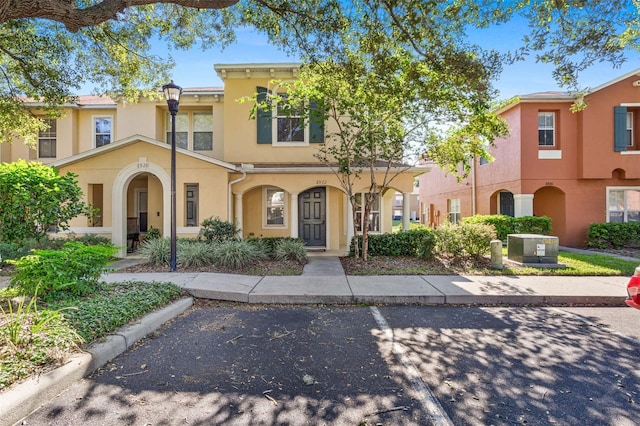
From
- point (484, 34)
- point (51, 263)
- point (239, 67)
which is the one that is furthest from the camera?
point (239, 67)

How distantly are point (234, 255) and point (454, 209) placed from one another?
633 inches

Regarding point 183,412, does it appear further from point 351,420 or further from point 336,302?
point 336,302

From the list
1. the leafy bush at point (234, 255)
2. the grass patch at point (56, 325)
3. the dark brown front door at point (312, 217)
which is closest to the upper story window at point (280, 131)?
the dark brown front door at point (312, 217)

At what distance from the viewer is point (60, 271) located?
449 centimetres

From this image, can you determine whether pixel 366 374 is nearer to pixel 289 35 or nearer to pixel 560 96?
pixel 289 35

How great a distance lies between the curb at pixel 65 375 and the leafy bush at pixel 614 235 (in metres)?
15.6

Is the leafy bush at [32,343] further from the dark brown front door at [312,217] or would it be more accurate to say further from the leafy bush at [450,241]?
the dark brown front door at [312,217]

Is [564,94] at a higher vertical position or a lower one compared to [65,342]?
higher

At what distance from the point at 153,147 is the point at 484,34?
387 inches

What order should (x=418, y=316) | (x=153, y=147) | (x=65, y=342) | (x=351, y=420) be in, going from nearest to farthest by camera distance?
(x=351, y=420)
(x=65, y=342)
(x=418, y=316)
(x=153, y=147)

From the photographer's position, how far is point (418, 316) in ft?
16.7

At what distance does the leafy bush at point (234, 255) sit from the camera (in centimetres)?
805

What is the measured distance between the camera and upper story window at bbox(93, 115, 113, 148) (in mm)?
13156

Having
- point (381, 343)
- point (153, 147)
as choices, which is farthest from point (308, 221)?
point (381, 343)
